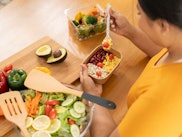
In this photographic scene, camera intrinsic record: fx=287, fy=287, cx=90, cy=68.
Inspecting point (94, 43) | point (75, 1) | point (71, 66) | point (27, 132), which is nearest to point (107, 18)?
point (94, 43)

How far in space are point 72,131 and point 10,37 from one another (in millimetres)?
601

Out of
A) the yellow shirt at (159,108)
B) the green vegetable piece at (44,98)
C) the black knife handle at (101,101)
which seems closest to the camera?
the yellow shirt at (159,108)

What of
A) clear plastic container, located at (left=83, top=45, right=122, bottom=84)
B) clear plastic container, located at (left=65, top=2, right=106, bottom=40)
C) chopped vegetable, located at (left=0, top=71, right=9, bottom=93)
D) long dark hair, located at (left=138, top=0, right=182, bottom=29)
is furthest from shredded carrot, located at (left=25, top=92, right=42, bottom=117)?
long dark hair, located at (left=138, top=0, right=182, bottom=29)

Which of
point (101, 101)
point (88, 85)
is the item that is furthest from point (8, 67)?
point (101, 101)

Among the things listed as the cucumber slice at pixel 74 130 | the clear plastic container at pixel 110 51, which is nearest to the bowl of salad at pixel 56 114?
the cucumber slice at pixel 74 130

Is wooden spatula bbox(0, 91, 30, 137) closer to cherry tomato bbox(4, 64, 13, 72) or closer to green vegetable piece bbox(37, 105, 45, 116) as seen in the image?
green vegetable piece bbox(37, 105, 45, 116)

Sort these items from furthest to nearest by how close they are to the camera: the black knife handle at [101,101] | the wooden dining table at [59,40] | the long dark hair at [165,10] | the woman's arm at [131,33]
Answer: the woman's arm at [131,33] → the wooden dining table at [59,40] → the black knife handle at [101,101] → the long dark hair at [165,10]

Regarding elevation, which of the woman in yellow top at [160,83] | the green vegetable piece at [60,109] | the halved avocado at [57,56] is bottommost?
the green vegetable piece at [60,109]

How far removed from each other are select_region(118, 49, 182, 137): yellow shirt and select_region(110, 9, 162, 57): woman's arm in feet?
1.34

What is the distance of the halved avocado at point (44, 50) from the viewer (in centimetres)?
118

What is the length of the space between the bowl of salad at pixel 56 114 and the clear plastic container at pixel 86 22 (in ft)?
1.20

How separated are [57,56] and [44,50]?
8cm

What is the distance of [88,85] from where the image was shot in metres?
1.05

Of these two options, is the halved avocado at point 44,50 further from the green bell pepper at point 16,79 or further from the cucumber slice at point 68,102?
the cucumber slice at point 68,102
